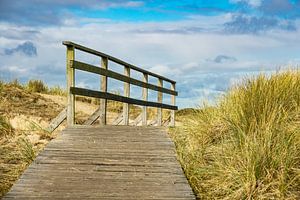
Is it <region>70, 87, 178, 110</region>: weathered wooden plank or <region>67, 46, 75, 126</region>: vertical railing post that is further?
<region>70, 87, 178, 110</region>: weathered wooden plank

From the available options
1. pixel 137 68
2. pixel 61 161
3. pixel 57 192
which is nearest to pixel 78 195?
pixel 57 192

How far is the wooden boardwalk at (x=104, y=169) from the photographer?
23.0 ft

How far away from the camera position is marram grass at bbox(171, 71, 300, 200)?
7074mm

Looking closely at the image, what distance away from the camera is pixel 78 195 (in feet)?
22.5

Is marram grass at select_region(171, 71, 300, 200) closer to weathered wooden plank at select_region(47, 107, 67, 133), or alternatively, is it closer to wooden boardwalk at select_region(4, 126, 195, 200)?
wooden boardwalk at select_region(4, 126, 195, 200)

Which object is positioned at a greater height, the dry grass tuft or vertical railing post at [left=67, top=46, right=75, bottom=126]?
vertical railing post at [left=67, top=46, right=75, bottom=126]

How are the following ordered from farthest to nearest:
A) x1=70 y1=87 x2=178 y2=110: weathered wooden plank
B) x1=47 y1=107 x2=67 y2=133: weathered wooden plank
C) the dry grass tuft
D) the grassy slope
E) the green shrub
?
the green shrub, the dry grass tuft, x1=47 y1=107 x2=67 y2=133: weathered wooden plank, x1=70 y1=87 x2=178 y2=110: weathered wooden plank, the grassy slope

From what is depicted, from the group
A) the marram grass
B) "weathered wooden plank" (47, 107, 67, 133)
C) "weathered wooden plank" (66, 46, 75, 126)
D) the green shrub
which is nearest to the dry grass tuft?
"weathered wooden plank" (47, 107, 67, 133)

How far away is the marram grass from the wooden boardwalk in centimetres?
35

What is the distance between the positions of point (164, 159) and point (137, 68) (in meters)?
5.81

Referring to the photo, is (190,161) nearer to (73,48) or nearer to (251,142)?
(251,142)

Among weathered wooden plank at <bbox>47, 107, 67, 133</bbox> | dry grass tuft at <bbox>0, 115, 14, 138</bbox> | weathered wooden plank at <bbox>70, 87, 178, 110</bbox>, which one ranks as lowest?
dry grass tuft at <bbox>0, 115, 14, 138</bbox>

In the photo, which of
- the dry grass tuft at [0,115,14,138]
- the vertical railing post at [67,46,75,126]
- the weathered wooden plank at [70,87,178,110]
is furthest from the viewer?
the dry grass tuft at [0,115,14,138]

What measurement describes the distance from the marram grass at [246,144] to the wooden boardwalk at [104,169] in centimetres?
35
